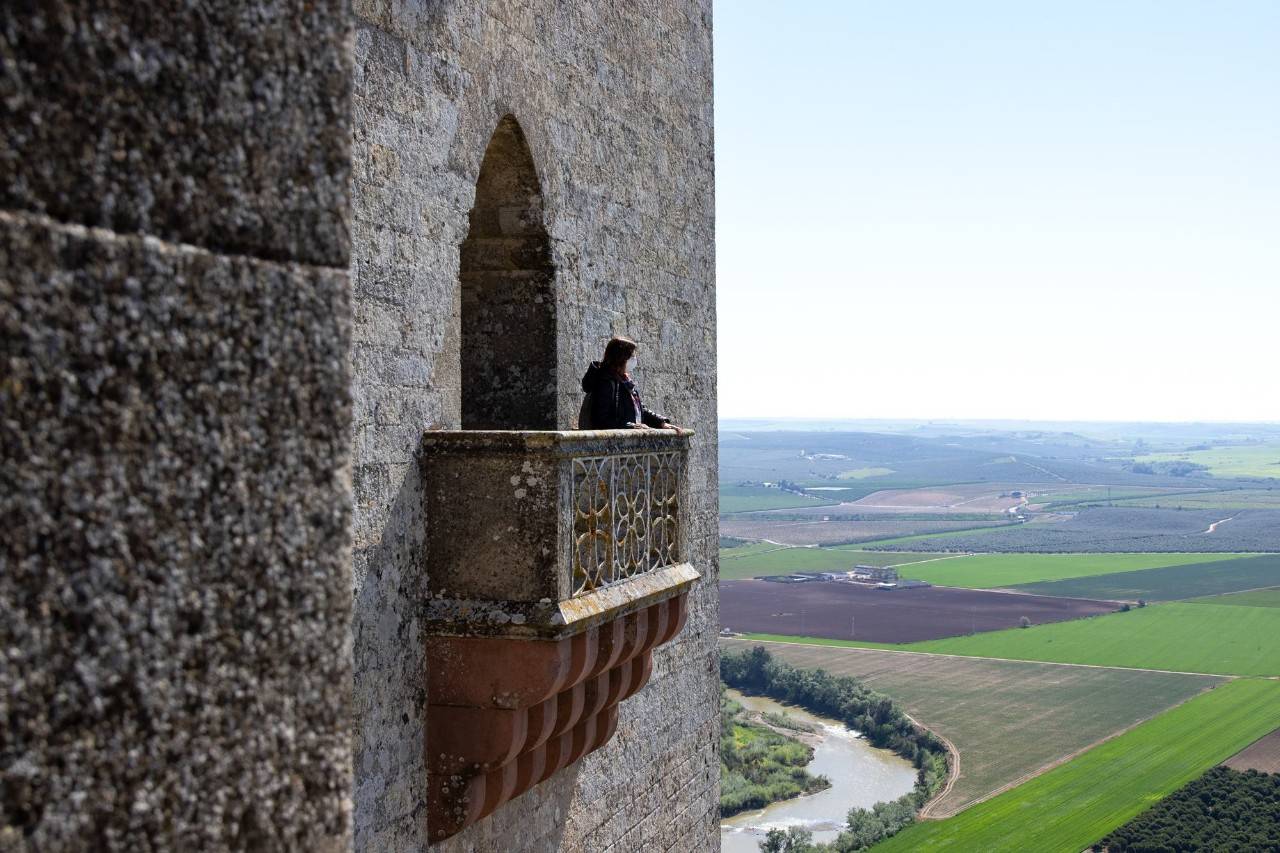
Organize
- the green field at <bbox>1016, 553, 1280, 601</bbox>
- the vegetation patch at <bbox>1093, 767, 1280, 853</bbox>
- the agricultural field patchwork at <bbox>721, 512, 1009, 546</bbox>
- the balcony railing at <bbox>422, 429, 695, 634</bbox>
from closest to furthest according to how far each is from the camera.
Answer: the balcony railing at <bbox>422, 429, 695, 634</bbox>, the vegetation patch at <bbox>1093, 767, 1280, 853</bbox>, the green field at <bbox>1016, 553, 1280, 601</bbox>, the agricultural field patchwork at <bbox>721, 512, 1009, 546</bbox>

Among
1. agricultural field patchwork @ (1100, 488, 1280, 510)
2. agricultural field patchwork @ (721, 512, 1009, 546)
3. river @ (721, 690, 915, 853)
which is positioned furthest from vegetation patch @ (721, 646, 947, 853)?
agricultural field patchwork @ (1100, 488, 1280, 510)

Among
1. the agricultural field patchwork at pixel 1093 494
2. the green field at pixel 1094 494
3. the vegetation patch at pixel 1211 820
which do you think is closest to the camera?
the vegetation patch at pixel 1211 820

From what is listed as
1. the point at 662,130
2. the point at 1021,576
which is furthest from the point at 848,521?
the point at 662,130

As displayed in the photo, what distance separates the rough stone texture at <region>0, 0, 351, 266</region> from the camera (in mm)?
1174

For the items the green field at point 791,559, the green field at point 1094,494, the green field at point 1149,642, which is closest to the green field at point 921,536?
the green field at point 791,559

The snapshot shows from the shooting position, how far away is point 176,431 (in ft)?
4.23

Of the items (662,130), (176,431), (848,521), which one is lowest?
(848,521)

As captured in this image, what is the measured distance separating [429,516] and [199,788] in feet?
12.2

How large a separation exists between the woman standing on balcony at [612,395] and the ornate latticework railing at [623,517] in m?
0.20

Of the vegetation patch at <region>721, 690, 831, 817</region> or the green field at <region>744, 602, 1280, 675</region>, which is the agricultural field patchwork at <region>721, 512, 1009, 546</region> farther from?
the vegetation patch at <region>721, 690, 831, 817</region>

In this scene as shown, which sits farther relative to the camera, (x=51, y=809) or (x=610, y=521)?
(x=610, y=521)

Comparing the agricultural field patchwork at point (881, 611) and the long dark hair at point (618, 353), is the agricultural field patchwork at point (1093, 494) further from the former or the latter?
the long dark hair at point (618, 353)

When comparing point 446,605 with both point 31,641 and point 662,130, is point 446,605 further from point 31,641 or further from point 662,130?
point 31,641

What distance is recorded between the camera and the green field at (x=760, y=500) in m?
169
